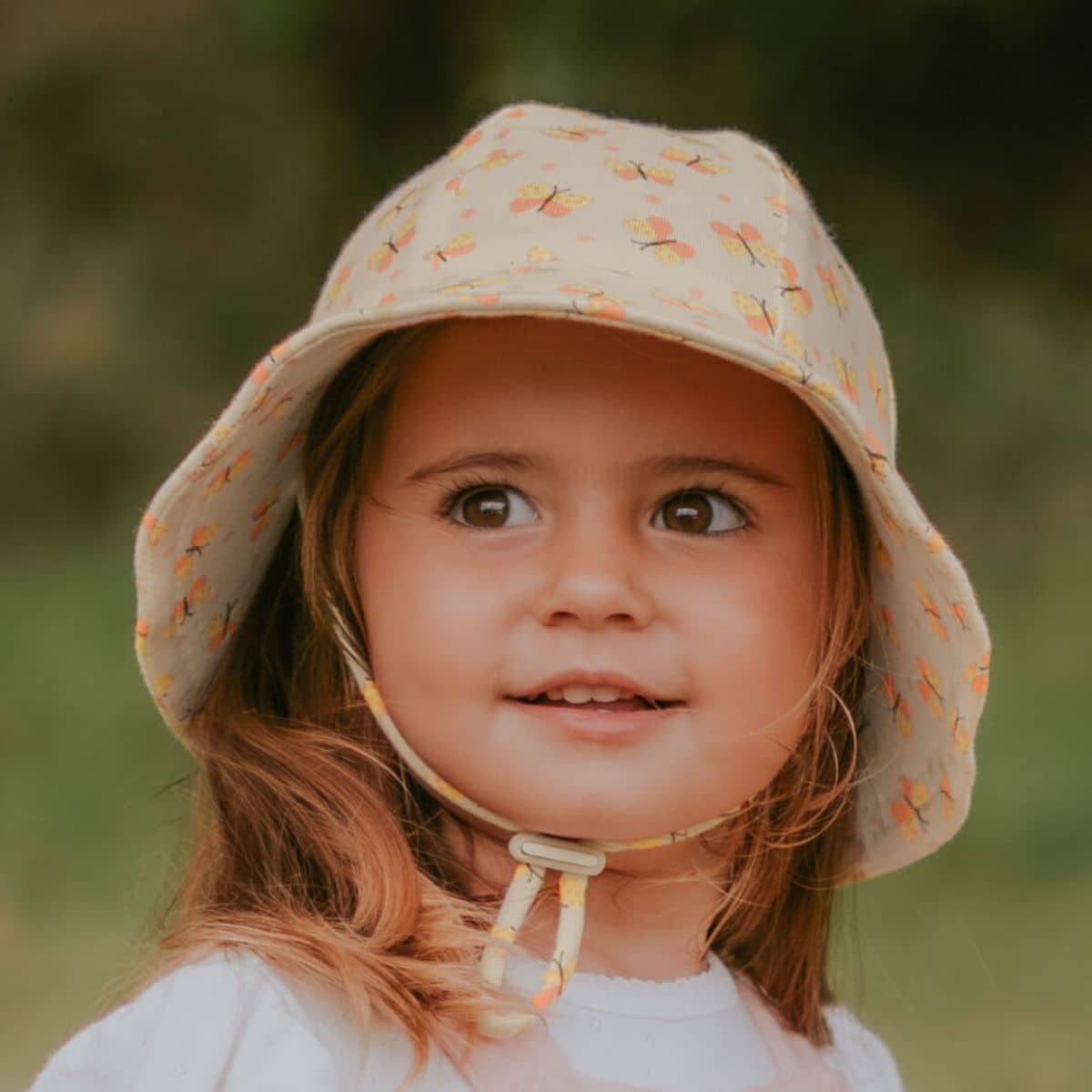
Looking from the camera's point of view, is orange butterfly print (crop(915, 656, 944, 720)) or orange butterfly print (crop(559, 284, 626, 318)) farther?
orange butterfly print (crop(915, 656, 944, 720))

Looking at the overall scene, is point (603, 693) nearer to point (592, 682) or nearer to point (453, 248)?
point (592, 682)

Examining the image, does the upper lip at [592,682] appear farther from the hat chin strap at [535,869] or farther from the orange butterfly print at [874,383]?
the orange butterfly print at [874,383]

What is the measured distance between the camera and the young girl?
0.93 m

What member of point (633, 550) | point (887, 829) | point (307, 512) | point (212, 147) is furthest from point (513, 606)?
point (212, 147)

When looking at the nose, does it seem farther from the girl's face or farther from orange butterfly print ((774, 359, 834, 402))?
orange butterfly print ((774, 359, 834, 402))

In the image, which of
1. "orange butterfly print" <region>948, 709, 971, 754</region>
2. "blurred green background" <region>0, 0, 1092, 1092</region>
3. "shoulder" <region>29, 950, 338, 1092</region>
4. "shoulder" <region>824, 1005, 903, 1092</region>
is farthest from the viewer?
"blurred green background" <region>0, 0, 1092, 1092</region>

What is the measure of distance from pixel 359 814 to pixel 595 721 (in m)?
0.17

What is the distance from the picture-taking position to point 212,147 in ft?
5.49

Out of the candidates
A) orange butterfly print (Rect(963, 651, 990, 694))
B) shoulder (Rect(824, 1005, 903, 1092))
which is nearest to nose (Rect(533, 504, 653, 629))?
orange butterfly print (Rect(963, 651, 990, 694))

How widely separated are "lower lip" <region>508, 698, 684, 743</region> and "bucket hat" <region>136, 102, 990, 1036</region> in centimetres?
9

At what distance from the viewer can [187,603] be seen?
1073 millimetres

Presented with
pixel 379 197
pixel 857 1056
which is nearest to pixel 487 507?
pixel 857 1056

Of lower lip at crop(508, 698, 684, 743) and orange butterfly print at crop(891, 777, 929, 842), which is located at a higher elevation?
lower lip at crop(508, 698, 684, 743)

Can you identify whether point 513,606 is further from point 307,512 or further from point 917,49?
point 917,49
